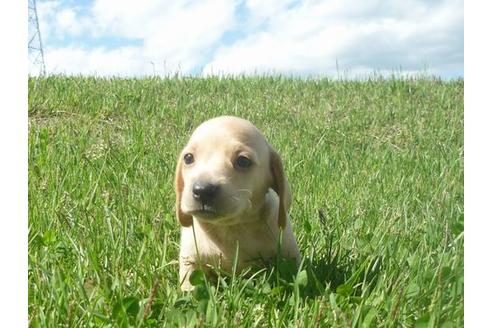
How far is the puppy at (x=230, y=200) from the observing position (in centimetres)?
282

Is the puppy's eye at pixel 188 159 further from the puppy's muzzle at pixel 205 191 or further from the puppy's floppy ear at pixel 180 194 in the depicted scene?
the puppy's muzzle at pixel 205 191

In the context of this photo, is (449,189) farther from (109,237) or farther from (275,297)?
(109,237)

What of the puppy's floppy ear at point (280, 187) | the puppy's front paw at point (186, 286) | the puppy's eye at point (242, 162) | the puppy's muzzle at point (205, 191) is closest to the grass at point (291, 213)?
the puppy's front paw at point (186, 286)

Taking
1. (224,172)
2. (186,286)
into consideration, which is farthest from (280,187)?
(186,286)

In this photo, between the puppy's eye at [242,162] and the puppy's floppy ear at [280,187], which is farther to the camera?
the puppy's floppy ear at [280,187]

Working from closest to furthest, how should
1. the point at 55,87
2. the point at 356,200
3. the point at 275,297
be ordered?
the point at 275,297, the point at 356,200, the point at 55,87

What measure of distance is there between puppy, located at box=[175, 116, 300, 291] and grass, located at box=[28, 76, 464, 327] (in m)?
0.14

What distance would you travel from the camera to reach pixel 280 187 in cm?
316

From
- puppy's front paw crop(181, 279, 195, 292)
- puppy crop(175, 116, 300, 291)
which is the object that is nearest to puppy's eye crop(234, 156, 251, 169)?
puppy crop(175, 116, 300, 291)

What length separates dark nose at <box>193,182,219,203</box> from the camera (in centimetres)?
275

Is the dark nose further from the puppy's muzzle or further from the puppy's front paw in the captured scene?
the puppy's front paw

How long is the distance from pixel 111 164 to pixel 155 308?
2.64m

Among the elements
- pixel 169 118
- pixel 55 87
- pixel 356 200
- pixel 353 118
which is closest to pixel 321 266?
pixel 356 200

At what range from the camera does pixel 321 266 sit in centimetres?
327
